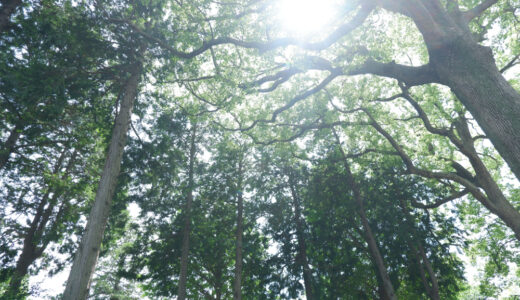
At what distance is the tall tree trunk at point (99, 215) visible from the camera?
20.9 ft

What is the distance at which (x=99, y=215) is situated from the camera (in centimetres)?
733

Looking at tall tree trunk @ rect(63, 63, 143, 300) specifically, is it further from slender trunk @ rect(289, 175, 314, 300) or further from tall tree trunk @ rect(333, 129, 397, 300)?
slender trunk @ rect(289, 175, 314, 300)

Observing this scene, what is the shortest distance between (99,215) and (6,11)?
30.9 feet

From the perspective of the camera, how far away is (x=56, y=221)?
14211mm

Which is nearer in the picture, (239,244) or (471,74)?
(471,74)

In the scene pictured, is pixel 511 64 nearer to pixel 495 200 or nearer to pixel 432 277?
pixel 495 200

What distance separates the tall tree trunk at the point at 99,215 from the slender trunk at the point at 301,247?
487 inches

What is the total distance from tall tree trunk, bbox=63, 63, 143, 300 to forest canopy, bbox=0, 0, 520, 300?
1.8 inches

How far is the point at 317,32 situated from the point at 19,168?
49.2 feet

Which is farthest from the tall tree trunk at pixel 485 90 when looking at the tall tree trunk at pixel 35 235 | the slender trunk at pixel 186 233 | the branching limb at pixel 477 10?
the tall tree trunk at pixel 35 235

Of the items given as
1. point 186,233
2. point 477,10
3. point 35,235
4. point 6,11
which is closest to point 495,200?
point 477,10

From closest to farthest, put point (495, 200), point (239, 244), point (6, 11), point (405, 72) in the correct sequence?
point (405, 72)
point (495, 200)
point (6, 11)
point (239, 244)

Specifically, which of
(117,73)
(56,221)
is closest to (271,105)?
(117,73)

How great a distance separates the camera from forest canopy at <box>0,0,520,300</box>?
717 centimetres
